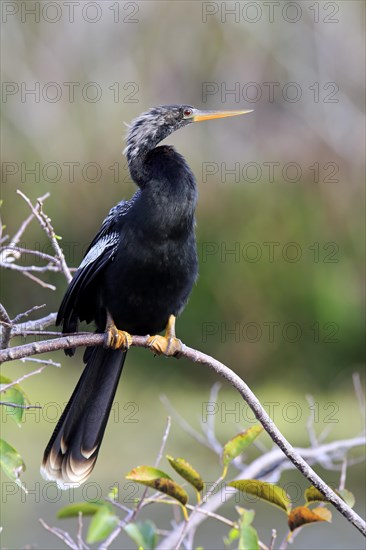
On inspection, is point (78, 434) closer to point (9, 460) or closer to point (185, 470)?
point (9, 460)

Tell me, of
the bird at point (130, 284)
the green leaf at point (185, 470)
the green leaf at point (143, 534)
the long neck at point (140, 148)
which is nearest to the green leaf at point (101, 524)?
the green leaf at point (143, 534)

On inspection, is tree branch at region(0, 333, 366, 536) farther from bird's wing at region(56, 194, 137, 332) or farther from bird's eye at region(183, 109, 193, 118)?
bird's eye at region(183, 109, 193, 118)

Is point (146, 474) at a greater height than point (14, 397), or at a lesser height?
lesser

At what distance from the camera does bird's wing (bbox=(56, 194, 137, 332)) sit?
10.2 feet

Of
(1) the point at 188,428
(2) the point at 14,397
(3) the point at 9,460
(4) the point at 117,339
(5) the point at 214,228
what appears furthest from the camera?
(5) the point at 214,228

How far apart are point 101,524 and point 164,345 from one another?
37.3 inches

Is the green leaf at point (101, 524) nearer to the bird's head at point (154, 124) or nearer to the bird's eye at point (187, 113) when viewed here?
the bird's head at point (154, 124)

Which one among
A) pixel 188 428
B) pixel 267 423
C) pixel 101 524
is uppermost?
pixel 267 423

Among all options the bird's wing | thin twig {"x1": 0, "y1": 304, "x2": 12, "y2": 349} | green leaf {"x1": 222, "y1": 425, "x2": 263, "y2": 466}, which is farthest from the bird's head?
green leaf {"x1": 222, "y1": 425, "x2": 263, "y2": 466}

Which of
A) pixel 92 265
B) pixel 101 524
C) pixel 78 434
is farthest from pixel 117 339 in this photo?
pixel 101 524

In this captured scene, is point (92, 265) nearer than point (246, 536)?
No

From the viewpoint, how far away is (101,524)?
2.23 m

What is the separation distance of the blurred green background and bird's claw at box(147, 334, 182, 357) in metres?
3.23

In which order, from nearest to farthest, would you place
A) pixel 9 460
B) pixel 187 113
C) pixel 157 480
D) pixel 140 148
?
pixel 157 480 → pixel 9 460 → pixel 140 148 → pixel 187 113
